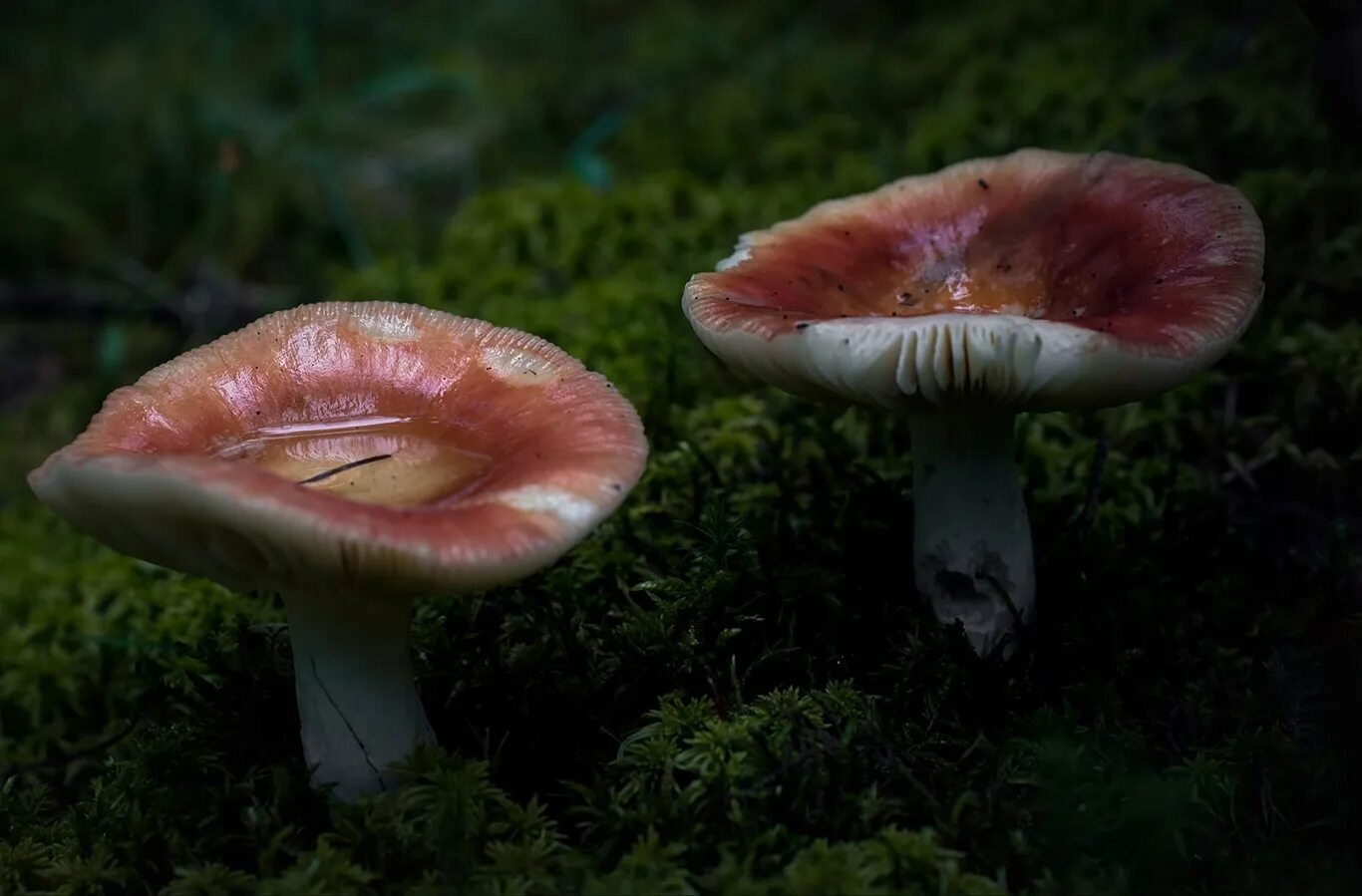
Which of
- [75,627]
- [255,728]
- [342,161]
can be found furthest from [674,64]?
[255,728]

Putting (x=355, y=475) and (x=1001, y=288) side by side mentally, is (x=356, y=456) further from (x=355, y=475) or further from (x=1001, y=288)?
(x=1001, y=288)

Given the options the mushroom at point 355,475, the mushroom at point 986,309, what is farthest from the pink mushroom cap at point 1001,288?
the mushroom at point 355,475

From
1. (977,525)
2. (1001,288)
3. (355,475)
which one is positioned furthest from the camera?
(1001,288)

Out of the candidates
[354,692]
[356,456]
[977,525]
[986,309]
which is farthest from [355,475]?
[986,309]

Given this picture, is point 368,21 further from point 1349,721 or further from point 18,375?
point 1349,721

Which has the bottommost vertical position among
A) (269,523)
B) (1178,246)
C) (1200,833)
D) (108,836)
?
(1200,833)

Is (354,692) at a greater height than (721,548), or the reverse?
(354,692)

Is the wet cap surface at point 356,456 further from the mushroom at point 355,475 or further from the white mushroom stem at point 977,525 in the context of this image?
the white mushroom stem at point 977,525

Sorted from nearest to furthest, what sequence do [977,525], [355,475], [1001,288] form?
[355,475] → [977,525] → [1001,288]
